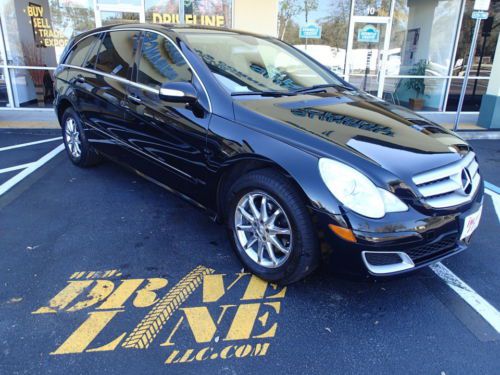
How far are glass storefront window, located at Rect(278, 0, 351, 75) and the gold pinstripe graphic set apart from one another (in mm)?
7182

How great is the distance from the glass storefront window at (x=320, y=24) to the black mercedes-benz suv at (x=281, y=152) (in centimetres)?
515

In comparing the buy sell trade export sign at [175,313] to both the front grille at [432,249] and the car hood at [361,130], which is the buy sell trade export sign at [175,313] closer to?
the front grille at [432,249]

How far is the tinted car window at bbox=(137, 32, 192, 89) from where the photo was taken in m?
3.11

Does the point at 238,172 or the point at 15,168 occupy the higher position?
the point at 238,172

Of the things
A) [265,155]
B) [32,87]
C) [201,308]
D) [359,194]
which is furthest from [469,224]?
[32,87]

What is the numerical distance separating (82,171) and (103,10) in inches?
190

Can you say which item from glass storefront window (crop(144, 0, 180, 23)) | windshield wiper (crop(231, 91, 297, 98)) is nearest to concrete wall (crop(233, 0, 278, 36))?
glass storefront window (crop(144, 0, 180, 23))

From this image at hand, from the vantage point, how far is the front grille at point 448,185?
2.29 meters

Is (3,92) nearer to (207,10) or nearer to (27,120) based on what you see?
(27,120)

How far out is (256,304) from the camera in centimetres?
254

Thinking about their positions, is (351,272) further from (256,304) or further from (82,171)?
(82,171)

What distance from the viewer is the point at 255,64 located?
134 inches

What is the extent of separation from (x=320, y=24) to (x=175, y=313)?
808 cm

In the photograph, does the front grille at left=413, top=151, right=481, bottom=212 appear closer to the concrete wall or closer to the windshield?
the windshield
